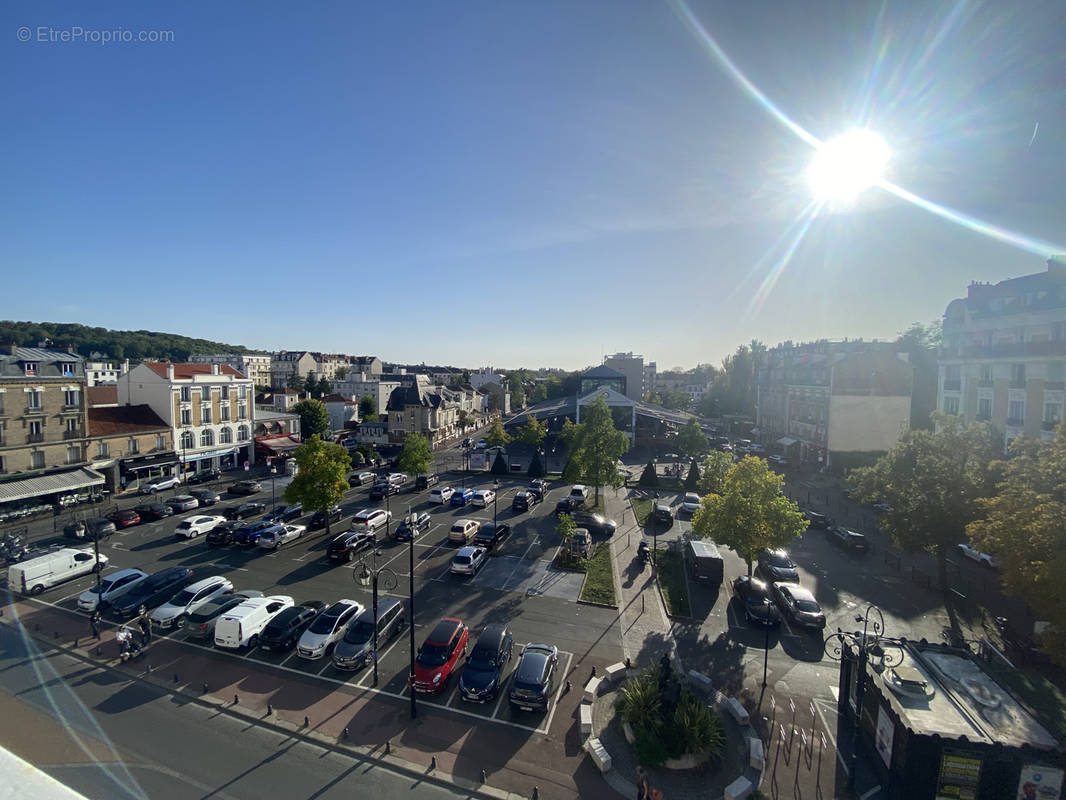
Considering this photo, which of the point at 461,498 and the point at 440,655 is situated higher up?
the point at 440,655

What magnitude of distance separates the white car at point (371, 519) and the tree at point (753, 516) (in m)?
19.0

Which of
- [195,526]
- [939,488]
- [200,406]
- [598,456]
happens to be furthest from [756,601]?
[200,406]

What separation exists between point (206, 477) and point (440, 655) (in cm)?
3767

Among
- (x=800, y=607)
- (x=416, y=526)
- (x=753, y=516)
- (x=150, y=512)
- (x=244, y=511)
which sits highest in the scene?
(x=753, y=516)

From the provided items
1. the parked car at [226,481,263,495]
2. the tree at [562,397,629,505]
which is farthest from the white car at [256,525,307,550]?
the tree at [562,397,629,505]

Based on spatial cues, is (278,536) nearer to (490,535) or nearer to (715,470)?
(490,535)

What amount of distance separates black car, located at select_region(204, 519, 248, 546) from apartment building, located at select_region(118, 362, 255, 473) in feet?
65.0

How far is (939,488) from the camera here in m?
21.5

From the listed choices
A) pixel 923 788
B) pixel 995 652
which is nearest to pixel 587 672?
pixel 923 788

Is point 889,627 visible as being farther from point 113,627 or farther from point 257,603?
point 113,627

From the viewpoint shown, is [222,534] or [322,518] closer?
[222,534]

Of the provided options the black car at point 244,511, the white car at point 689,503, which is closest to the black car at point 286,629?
the black car at point 244,511

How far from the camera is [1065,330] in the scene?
1249 inches

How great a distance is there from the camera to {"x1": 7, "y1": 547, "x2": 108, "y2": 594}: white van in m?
20.9
